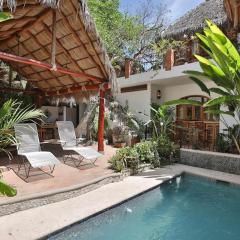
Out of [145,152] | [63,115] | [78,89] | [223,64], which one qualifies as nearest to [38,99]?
[78,89]

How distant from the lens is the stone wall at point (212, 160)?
840cm

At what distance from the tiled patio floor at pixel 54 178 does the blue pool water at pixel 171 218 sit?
1.23 m

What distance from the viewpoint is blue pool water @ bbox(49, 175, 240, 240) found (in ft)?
14.9

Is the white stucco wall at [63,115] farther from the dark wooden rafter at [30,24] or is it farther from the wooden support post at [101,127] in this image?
the dark wooden rafter at [30,24]

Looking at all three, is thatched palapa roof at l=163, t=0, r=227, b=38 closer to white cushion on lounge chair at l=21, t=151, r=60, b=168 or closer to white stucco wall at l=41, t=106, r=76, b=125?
white stucco wall at l=41, t=106, r=76, b=125

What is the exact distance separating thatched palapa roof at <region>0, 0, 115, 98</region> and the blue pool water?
179 inches

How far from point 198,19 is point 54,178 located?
39.0ft

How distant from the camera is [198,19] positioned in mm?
14289

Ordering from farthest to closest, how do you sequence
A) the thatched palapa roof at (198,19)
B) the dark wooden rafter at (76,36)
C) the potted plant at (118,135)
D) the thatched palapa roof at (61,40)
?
the thatched palapa roof at (198,19), the potted plant at (118,135), the dark wooden rafter at (76,36), the thatched palapa roof at (61,40)

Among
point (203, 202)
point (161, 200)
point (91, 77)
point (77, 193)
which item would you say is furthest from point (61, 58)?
point (203, 202)

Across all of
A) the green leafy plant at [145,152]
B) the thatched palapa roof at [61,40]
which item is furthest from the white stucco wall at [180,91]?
the thatched palapa roof at [61,40]

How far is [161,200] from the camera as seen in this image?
6328 mm

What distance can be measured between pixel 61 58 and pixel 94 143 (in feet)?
14.4

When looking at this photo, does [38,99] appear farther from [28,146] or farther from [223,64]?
[223,64]
